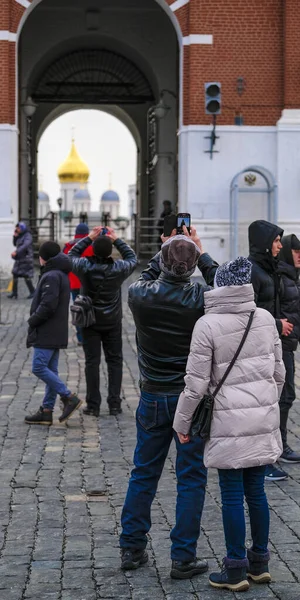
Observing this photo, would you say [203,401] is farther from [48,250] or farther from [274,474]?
[48,250]

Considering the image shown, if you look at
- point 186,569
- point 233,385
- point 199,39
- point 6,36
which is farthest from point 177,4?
point 186,569

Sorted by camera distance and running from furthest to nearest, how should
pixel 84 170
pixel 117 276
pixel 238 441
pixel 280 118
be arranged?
pixel 84 170, pixel 280 118, pixel 117 276, pixel 238 441

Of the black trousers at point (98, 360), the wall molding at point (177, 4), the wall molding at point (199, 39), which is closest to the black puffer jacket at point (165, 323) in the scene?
the black trousers at point (98, 360)

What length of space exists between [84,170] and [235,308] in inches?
2750

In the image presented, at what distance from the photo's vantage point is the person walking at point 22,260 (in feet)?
64.3

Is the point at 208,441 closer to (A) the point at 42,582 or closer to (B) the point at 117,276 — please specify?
(A) the point at 42,582

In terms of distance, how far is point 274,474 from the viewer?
23.6 feet

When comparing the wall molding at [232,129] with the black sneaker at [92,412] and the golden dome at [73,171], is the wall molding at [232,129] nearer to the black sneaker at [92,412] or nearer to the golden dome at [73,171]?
the black sneaker at [92,412]

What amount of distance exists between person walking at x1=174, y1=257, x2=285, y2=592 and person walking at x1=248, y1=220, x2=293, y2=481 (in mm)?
2030

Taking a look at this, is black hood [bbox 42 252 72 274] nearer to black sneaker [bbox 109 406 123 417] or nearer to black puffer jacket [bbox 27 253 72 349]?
black puffer jacket [bbox 27 253 72 349]

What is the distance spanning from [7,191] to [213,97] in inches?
190

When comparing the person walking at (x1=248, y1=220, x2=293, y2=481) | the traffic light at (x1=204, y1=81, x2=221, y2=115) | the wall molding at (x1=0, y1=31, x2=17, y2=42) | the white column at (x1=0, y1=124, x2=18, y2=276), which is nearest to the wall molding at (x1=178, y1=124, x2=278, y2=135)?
the traffic light at (x1=204, y1=81, x2=221, y2=115)

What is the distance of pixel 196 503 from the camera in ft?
17.0

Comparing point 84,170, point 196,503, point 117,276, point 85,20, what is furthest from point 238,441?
point 84,170
